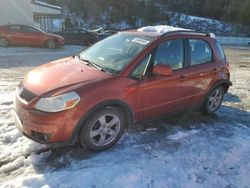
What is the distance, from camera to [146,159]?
171 inches

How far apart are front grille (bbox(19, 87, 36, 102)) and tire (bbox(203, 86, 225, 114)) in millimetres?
3421

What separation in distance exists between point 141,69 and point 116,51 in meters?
0.61

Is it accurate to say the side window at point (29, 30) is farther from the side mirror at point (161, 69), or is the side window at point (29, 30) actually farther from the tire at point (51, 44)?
the side mirror at point (161, 69)

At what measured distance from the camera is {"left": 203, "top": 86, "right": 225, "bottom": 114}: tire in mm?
6156

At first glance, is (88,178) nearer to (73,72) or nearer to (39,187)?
(39,187)

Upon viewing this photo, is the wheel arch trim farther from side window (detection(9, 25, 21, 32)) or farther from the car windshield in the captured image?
side window (detection(9, 25, 21, 32))

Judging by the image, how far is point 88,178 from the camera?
12.5 ft

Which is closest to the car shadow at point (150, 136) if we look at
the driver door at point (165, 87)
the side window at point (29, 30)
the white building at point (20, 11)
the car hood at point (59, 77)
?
the driver door at point (165, 87)

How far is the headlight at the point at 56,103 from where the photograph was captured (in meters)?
3.97

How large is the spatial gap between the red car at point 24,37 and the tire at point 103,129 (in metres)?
15.7

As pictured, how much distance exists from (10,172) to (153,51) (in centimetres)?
265

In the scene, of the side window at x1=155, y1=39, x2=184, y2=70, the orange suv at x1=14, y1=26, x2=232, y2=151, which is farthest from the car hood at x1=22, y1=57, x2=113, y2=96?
the side window at x1=155, y1=39, x2=184, y2=70

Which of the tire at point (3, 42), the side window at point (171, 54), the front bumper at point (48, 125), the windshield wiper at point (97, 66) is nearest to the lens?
the front bumper at point (48, 125)

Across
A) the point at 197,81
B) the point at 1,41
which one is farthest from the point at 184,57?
the point at 1,41
